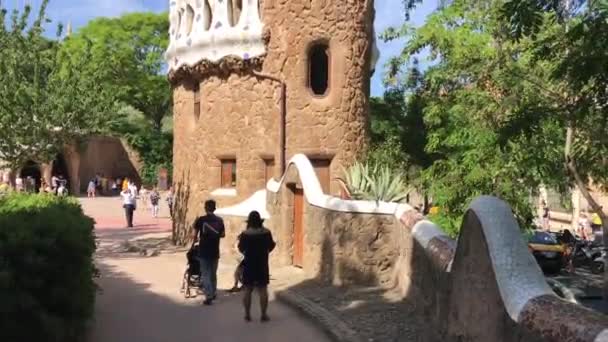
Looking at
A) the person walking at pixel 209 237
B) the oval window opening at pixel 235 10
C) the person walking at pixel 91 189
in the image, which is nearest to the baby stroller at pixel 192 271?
the person walking at pixel 209 237

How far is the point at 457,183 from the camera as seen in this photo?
50.0 ft

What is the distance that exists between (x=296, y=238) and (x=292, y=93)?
4.07m

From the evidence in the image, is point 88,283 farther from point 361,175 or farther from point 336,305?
point 361,175

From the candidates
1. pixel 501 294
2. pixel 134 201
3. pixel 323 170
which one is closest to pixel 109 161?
pixel 134 201

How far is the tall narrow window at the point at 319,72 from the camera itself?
58.2 feet

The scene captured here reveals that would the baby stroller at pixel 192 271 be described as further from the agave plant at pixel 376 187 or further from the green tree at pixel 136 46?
the green tree at pixel 136 46

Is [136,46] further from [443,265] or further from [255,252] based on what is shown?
[443,265]

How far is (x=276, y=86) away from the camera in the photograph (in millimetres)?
→ 17156

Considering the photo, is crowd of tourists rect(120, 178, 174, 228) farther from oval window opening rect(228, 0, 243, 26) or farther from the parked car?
the parked car

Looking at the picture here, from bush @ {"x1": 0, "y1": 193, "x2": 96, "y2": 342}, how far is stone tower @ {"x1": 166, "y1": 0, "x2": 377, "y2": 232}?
9.93m

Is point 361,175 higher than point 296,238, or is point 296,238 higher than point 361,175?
point 361,175

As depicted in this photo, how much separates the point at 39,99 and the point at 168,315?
720cm

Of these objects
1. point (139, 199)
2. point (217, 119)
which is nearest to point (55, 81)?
point (217, 119)

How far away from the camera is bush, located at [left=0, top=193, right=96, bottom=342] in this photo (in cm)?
568
